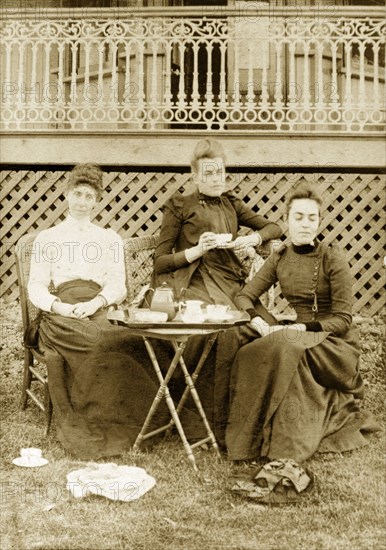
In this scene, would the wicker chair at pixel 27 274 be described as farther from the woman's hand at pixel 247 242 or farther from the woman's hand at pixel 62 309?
the woman's hand at pixel 62 309

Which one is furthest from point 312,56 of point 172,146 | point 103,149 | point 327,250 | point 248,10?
point 327,250

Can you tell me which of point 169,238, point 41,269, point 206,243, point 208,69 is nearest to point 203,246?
point 206,243

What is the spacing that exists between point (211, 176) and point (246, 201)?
3.41m

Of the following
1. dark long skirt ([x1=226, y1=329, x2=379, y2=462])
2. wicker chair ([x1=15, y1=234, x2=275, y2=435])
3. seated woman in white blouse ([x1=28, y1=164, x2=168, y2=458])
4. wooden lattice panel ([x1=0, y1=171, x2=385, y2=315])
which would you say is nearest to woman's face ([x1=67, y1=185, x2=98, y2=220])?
seated woman in white blouse ([x1=28, y1=164, x2=168, y2=458])

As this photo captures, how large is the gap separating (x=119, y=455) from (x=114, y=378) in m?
0.46

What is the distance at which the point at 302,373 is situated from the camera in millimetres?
4027

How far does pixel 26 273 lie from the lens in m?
5.03

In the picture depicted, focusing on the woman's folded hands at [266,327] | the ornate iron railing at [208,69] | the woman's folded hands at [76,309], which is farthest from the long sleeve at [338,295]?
the ornate iron railing at [208,69]

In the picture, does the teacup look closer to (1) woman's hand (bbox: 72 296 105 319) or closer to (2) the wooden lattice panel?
(1) woman's hand (bbox: 72 296 105 319)

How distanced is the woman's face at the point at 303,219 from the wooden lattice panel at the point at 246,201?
363 centimetres

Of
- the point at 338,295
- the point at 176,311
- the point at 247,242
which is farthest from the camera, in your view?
the point at 247,242

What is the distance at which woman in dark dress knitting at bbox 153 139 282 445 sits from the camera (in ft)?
14.7

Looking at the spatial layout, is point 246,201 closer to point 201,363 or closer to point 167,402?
point 201,363

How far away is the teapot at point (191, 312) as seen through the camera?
393 centimetres
